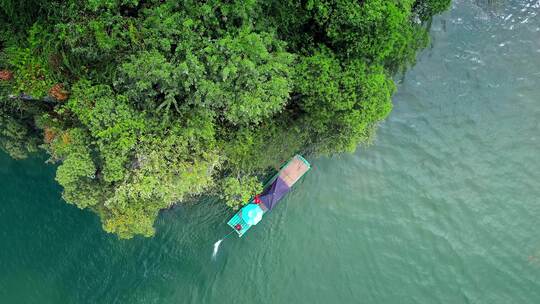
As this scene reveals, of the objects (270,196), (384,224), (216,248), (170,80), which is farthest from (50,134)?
(384,224)

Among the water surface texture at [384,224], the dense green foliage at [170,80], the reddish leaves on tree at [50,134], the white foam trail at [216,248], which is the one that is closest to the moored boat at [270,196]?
the water surface texture at [384,224]

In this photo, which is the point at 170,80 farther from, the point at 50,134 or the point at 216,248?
the point at 216,248

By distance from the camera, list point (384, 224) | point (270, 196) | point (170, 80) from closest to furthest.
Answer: point (170, 80)
point (270, 196)
point (384, 224)

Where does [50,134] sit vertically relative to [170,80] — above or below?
above

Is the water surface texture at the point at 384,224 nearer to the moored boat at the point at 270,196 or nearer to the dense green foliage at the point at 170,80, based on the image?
the moored boat at the point at 270,196

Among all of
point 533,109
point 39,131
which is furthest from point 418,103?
point 39,131

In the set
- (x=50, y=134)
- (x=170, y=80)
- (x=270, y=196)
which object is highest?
(x=50, y=134)

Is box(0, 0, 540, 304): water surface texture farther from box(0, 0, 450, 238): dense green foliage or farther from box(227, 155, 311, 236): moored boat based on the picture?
box(0, 0, 450, 238): dense green foliage

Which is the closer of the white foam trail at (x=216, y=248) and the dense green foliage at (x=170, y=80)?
the dense green foliage at (x=170, y=80)
